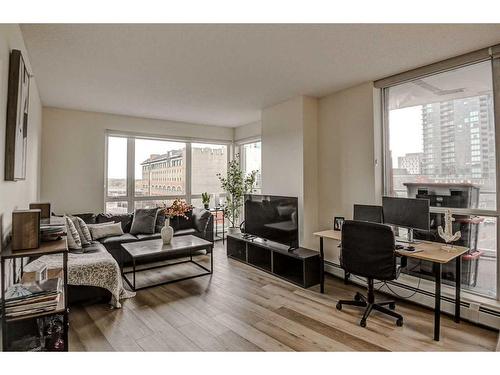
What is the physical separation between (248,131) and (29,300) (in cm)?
495

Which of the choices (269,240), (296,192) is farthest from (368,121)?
(269,240)

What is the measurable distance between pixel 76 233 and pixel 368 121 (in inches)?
157

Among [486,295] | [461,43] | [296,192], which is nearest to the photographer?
[461,43]

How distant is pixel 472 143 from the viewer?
8.87 ft

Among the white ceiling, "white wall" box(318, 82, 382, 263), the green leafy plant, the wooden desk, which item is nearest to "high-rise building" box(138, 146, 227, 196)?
the green leafy plant

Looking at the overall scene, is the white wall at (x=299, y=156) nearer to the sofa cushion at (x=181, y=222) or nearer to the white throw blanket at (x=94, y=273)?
the sofa cushion at (x=181, y=222)

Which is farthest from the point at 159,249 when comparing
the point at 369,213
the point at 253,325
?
the point at 369,213

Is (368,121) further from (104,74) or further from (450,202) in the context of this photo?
(104,74)

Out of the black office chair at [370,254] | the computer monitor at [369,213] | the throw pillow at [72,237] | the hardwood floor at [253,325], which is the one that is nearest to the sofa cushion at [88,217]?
the throw pillow at [72,237]

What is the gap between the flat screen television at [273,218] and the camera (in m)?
3.62

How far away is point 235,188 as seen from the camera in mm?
5707

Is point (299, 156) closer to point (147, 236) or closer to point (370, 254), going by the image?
point (370, 254)

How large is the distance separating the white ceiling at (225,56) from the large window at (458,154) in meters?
0.36

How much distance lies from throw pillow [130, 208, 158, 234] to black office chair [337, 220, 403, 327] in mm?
3199
